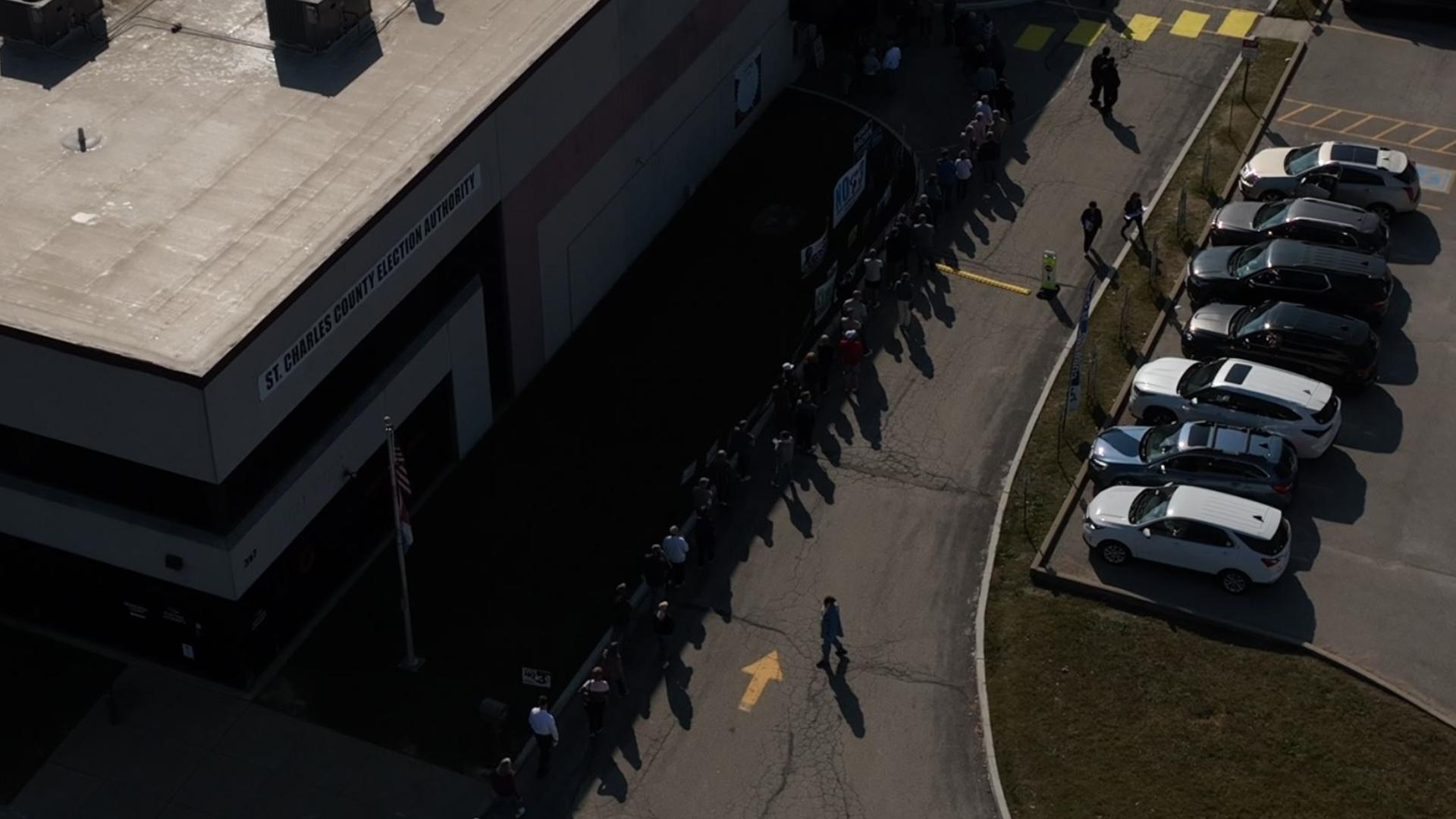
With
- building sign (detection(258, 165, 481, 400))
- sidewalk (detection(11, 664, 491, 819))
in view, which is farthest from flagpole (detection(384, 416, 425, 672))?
building sign (detection(258, 165, 481, 400))

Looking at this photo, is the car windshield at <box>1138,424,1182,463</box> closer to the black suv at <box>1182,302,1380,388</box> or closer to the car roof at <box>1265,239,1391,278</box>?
the black suv at <box>1182,302,1380,388</box>

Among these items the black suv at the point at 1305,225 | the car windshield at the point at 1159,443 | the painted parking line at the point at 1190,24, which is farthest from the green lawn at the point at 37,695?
the painted parking line at the point at 1190,24

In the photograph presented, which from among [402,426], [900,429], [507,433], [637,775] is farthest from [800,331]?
[637,775]

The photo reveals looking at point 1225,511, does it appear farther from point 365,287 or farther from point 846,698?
point 365,287

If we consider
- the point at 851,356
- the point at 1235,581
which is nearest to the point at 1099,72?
the point at 851,356

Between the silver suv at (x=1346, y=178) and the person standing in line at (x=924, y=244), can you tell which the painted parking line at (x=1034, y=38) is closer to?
the silver suv at (x=1346, y=178)

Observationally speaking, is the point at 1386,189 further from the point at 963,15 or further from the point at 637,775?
the point at 637,775
